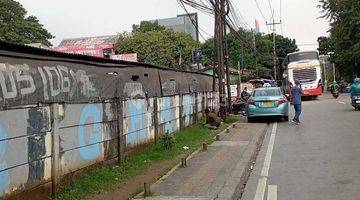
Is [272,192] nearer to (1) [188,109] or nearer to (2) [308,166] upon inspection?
(2) [308,166]

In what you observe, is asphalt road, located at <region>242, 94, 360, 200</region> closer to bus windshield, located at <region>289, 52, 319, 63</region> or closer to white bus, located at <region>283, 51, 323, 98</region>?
white bus, located at <region>283, 51, 323, 98</region>

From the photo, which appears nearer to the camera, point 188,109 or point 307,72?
point 188,109

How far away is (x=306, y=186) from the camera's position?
8594mm

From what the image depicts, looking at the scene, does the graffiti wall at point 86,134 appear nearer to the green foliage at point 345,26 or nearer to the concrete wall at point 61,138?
the concrete wall at point 61,138

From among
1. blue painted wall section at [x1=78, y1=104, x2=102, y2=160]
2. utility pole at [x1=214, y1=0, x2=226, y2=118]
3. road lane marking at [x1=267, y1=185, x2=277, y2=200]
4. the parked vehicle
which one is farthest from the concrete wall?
the parked vehicle

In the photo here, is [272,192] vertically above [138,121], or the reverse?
[138,121]

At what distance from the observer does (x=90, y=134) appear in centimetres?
937

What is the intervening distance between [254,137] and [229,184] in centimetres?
759

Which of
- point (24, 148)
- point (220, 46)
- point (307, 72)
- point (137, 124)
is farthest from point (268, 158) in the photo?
point (307, 72)

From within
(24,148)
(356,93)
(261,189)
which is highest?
(356,93)

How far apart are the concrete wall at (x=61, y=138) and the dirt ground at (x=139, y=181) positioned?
724 mm

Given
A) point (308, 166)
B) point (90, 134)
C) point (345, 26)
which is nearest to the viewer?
point (90, 134)

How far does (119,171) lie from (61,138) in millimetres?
Result: 2304

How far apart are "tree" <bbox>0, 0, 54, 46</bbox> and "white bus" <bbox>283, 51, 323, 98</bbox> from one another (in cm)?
3197
